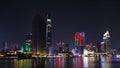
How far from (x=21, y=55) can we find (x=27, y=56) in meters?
4.87

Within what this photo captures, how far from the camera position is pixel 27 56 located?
187500mm

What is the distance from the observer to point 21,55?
183875 mm
